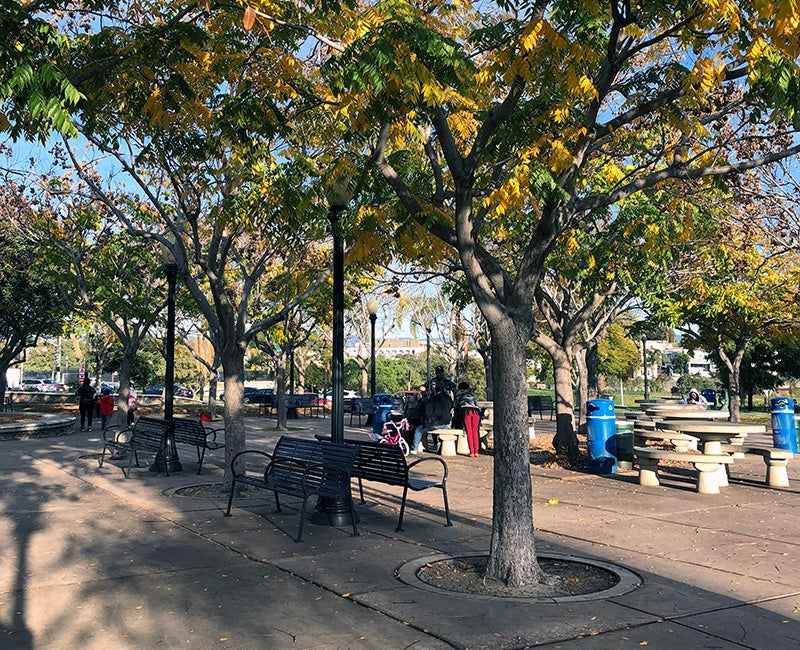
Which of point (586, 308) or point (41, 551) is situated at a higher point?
point (586, 308)

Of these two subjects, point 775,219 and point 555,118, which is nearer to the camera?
point 555,118

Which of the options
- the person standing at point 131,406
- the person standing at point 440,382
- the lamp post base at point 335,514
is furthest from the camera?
the person standing at point 131,406

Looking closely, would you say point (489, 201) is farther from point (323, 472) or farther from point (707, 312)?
point (707, 312)

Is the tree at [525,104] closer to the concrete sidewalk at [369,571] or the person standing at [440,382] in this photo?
the concrete sidewalk at [369,571]

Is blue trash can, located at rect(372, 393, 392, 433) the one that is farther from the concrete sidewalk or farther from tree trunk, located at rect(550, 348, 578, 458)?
the concrete sidewalk

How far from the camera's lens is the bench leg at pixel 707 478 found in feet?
38.7

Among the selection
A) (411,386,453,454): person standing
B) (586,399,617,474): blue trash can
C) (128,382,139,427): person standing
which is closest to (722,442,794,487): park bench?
(586,399,617,474): blue trash can

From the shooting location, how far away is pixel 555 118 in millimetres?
7648

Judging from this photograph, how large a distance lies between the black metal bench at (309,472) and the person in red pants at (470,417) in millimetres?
7930

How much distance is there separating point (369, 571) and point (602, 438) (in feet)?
27.1

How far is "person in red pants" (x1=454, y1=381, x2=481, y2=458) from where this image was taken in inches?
698

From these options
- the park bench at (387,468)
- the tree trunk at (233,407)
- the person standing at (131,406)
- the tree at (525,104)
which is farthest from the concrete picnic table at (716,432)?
the person standing at (131,406)

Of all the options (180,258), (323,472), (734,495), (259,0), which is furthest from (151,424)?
(734,495)

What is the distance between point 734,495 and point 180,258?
8930mm
